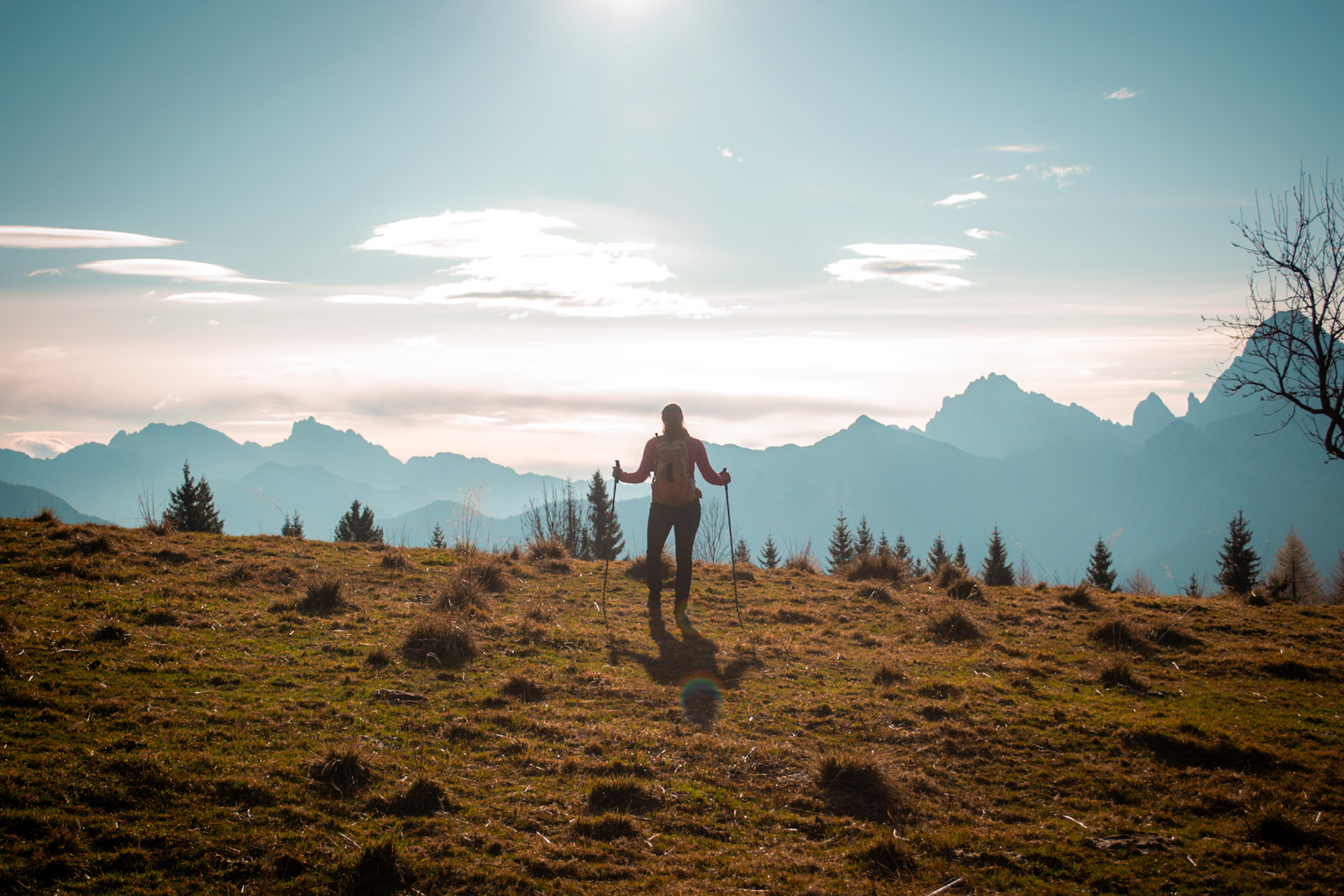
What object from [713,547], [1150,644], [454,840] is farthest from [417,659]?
[713,547]

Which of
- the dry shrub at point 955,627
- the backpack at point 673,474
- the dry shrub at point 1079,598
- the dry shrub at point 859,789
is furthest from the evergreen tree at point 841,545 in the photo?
the dry shrub at point 859,789

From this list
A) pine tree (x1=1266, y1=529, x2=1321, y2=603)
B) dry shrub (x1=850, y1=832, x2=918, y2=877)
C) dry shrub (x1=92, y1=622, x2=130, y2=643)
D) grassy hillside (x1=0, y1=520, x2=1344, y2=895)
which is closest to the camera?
grassy hillside (x1=0, y1=520, x2=1344, y2=895)

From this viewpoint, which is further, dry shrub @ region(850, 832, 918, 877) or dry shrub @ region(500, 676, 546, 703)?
dry shrub @ region(500, 676, 546, 703)

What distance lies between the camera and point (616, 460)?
1148 centimetres

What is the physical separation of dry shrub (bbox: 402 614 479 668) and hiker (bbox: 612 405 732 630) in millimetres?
3129

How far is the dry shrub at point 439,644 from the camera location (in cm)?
816

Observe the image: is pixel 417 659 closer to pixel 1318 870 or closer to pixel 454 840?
pixel 454 840

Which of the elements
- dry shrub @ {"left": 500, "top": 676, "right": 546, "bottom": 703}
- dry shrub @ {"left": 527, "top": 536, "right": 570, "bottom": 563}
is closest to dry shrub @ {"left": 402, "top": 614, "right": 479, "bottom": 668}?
dry shrub @ {"left": 500, "top": 676, "right": 546, "bottom": 703}

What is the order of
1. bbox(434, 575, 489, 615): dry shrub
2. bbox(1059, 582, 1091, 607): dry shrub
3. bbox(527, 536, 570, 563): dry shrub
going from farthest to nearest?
bbox(527, 536, 570, 563): dry shrub, bbox(1059, 582, 1091, 607): dry shrub, bbox(434, 575, 489, 615): dry shrub

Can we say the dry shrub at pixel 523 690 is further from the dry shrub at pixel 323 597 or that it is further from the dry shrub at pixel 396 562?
the dry shrub at pixel 396 562

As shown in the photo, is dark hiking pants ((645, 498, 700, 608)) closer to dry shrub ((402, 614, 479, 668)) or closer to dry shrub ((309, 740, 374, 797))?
dry shrub ((402, 614, 479, 668))

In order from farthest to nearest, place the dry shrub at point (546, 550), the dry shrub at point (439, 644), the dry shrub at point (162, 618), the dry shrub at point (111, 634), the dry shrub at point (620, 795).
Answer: the dry shrub at point (546, 550), the dry shrub at point (439, 644), the dry shrub at point (162, 618), the dry shrub at point (111, 634), the dry shrub at point (620, 795)

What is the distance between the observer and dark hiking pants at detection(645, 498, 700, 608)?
10938mm

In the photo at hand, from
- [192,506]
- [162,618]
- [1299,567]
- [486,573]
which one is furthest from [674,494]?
[1299,567]
